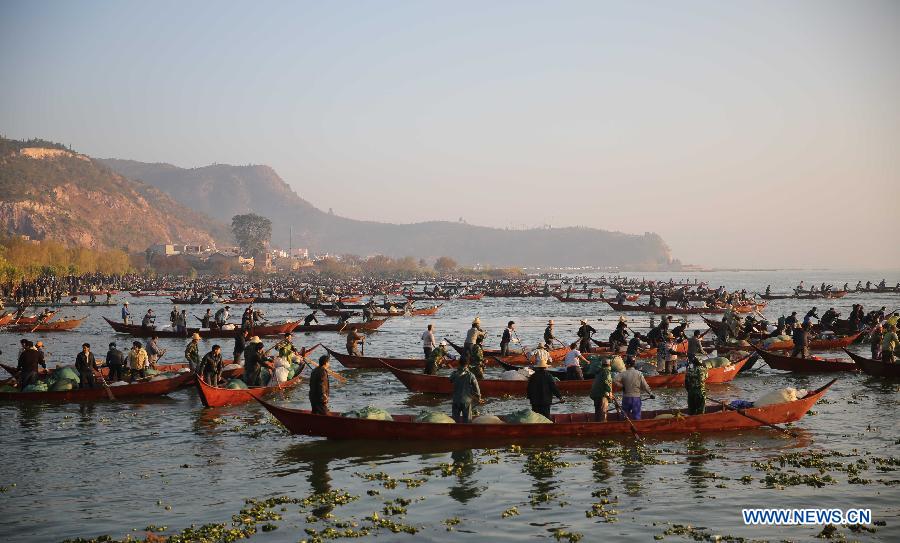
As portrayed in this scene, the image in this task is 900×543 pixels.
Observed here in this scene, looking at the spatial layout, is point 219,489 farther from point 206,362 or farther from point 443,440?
point 206,362

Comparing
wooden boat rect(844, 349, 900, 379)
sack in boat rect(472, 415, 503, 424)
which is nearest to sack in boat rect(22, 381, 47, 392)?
sack in boat rect(472, 415, 503, 424)

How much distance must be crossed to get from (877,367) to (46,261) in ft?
421

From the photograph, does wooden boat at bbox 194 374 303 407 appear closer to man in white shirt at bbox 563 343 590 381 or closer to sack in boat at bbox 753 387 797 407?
man in white shirt at bbox 563 343 590 381

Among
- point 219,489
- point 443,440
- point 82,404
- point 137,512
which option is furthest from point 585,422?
point 82,404

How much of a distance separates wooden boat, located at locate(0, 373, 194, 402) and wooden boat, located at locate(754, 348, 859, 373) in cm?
2113

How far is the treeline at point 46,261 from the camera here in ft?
356

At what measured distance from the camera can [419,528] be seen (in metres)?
13.4

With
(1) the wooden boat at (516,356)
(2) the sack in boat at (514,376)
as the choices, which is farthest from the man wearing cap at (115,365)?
(2) the sack in boat at (514,376)

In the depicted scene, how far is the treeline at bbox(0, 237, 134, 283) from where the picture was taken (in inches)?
4268

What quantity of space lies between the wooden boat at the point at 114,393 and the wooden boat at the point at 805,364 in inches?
832

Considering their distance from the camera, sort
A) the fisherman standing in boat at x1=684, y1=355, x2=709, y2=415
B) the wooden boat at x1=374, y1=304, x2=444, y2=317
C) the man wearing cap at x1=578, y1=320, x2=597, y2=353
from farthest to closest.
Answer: the wooden boat at x1=374, y1=304, x2=444, y2=317
the man wearing cap at x1=578, y1=320, x2=597, y2=353
the fisherman standing in boat at x1=684, y1=355, x2=709, y2=415

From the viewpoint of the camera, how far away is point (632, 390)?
63.7 ft

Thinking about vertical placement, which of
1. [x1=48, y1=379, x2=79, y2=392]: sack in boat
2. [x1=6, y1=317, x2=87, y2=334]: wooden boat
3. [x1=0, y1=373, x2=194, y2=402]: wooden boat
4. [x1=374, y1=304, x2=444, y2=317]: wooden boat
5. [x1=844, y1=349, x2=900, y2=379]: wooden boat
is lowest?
[x1=6, y1=317, x2=87, y2=334]: wooden boat

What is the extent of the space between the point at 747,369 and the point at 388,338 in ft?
91.5
